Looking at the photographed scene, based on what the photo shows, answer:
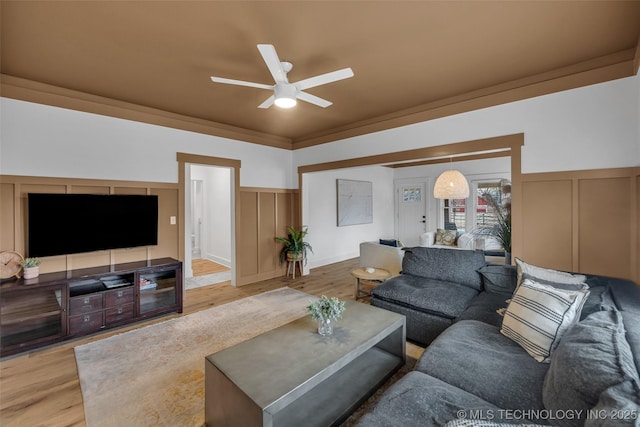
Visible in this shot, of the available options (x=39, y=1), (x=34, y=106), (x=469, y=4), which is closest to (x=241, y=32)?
(x=39, y=1)

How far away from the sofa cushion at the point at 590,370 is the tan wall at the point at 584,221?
1.64m

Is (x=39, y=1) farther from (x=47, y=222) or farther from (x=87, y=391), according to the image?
(x=87, y=391)

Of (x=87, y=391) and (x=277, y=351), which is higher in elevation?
(x=277, y=351)

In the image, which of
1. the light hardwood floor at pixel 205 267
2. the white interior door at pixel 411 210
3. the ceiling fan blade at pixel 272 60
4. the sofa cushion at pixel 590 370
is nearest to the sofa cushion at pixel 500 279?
the sofa cushion at pixel 590 370

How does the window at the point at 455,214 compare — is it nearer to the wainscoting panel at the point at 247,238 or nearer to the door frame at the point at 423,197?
the door frame at the point at 423,197

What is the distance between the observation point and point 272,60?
6.37 feet

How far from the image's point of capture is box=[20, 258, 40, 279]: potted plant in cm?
274

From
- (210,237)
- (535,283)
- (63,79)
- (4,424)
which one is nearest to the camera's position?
(4,424)

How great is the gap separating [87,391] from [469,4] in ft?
12.8

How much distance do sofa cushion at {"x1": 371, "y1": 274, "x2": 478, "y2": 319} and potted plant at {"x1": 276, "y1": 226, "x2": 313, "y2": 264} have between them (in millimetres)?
2385

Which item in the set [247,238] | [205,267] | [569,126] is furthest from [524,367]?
[205,267]

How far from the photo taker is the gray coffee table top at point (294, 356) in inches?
57.3

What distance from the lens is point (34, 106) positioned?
2984 mm

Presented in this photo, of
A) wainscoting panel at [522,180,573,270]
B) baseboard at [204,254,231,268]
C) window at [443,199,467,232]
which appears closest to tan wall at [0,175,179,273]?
baseboard at [204,254,231,268]
